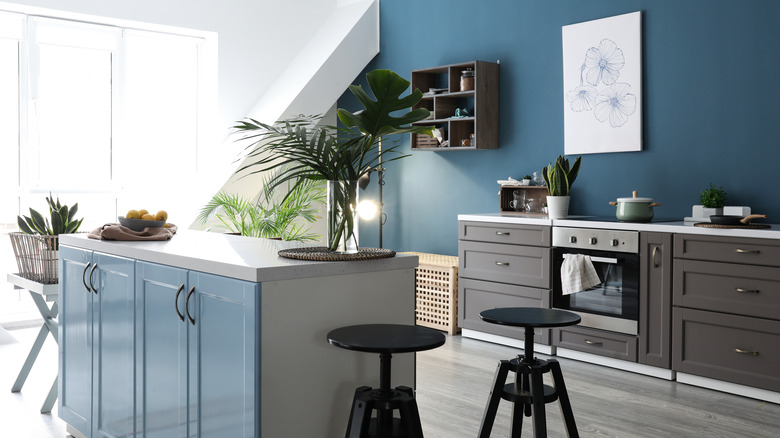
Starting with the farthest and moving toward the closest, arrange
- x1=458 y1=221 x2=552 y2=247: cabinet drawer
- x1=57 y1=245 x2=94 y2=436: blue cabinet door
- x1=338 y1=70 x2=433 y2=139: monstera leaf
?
x1=458 y1=221 x2=552 y2=247: cabinet drawer < x1=57 y1=245 x2=94 y2=436: blue cabinet door < x1=338 y1=70 x2=433 y2=139: monstera leaf

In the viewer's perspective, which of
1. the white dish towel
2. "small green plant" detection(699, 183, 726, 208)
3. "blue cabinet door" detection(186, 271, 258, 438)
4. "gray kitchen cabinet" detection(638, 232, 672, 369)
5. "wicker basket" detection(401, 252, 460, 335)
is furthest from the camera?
"wicker basket" detection(401, 252, 460, 335)

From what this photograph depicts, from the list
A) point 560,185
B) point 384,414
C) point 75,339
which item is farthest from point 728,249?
point 75,339

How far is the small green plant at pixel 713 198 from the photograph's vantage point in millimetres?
4418

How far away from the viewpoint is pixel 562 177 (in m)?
5.05

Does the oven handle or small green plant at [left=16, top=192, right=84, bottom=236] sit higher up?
small green plant at [left=16, top=192, right=84, bottom=236]

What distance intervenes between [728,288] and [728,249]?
8.5 inches

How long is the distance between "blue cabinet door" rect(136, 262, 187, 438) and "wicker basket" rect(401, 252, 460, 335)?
3.16 meters

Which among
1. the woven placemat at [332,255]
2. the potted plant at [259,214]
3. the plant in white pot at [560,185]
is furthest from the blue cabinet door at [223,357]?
the potted plant at [259,214]

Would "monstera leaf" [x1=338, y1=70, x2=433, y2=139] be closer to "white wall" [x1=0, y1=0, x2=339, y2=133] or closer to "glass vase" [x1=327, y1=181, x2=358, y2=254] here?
"glass vase" [x1=327, y1=181, x2=358, y2=254]

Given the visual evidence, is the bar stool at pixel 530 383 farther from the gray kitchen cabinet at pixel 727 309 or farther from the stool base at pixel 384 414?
the gray kitchen cabinet at pixel 727 309

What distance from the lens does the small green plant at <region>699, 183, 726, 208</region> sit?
442 cm

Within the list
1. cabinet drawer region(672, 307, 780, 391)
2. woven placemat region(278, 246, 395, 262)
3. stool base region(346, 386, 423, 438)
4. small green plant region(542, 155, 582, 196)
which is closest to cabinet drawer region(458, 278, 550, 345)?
small green plant region(542, 155, 582, 196)

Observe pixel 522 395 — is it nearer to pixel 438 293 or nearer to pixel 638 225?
pixel 638 225

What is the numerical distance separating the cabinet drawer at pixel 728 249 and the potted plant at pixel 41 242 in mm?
3375
